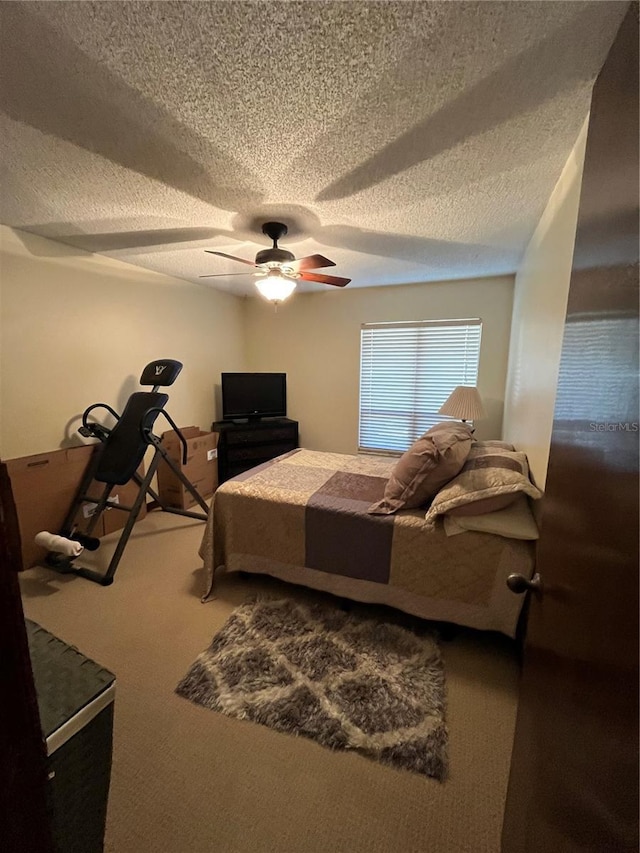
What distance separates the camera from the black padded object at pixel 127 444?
2480 millimetres

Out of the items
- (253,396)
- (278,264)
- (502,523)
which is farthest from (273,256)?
(253,396)

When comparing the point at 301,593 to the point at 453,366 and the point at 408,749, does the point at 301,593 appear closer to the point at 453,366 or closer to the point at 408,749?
the point at 408,749

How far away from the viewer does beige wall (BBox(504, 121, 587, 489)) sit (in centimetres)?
146

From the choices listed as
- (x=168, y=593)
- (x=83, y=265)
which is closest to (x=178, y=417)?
(x=83, y=265)

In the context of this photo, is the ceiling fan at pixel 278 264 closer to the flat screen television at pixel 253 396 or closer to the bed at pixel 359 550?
the bed at pixel 359 550

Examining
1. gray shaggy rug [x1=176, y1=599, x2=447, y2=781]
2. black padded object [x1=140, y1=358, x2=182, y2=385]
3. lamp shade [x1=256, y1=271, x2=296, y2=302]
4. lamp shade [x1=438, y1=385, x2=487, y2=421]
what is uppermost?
lamp shade [x1=256, y1=271, x2=296, y2=302]

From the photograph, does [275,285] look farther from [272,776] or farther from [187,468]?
[272,776]

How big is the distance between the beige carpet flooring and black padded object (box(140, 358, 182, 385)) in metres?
1.74

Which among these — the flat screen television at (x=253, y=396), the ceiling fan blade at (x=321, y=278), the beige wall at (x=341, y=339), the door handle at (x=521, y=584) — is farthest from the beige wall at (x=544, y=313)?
the flat screen television at (x=253, y=396)

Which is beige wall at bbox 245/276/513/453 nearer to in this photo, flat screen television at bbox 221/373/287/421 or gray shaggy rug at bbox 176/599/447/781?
flat screen television at bbox 221/373/287/421

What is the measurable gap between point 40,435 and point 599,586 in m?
3.26

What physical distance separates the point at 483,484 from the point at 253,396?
10.1 ft

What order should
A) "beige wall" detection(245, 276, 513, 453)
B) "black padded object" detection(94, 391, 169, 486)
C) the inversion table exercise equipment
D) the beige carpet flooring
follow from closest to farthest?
the beige carpet flooring
the inversion table exercise equipment
"black padded object" detection(94, 391, 169, 486)
"beige wall" detection(245, 276, 513, 453)

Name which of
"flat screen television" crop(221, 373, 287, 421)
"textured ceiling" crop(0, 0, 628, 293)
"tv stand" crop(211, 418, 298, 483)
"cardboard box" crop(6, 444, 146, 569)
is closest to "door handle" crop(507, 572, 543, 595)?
"textured ceiling" crop(0, 0, 628, 293)
